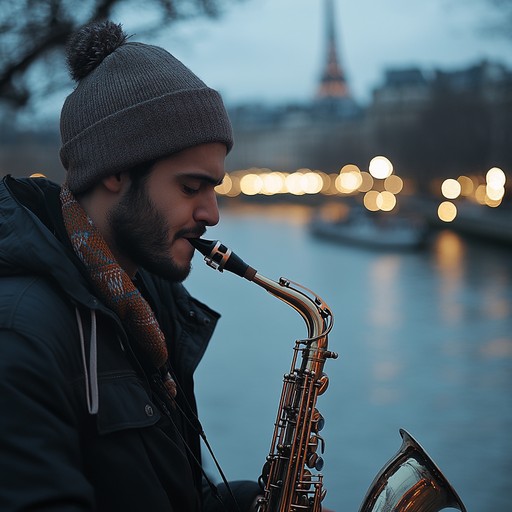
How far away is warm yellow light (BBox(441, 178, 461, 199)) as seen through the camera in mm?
44438

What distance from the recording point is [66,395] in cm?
136

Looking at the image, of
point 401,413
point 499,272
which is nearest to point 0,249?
point 401,413

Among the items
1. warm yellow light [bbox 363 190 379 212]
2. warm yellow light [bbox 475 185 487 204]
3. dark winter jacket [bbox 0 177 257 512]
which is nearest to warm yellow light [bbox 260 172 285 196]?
warm yellow light [bbox 363 190 379 212]

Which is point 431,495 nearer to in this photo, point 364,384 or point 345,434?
point 345,434

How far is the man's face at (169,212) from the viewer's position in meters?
1.63

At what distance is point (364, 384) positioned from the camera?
361 inches

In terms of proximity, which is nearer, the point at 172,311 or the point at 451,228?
the point at 172,311

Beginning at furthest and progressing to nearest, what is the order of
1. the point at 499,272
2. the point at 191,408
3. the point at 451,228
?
the point at 451,228 < the point at 499,272 < the point at 191,408

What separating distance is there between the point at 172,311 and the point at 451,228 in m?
34.4

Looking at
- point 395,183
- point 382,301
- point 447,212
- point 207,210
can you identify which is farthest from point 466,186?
point 207,210

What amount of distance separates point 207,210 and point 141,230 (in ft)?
0.42

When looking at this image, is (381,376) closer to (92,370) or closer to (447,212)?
(92,370)

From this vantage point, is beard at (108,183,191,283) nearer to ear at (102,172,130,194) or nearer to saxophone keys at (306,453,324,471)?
ear at (102,172,130,194)

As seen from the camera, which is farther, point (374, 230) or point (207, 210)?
point (374, 230)
